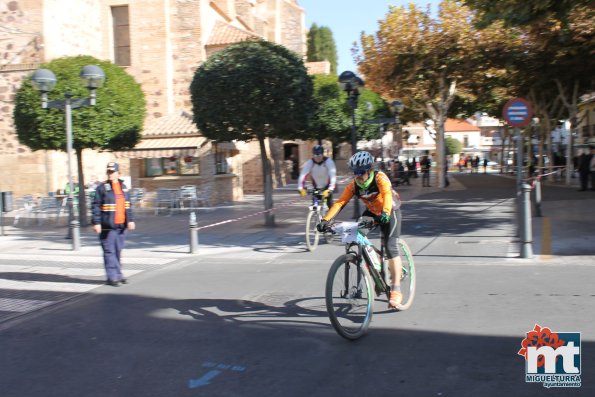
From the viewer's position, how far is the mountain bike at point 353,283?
16.5 ft

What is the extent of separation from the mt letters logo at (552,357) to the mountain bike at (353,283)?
4.43 ft

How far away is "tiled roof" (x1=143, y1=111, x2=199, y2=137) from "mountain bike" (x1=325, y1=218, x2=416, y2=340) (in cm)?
1518

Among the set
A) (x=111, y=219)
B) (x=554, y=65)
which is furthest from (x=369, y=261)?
(x=554, y=65)

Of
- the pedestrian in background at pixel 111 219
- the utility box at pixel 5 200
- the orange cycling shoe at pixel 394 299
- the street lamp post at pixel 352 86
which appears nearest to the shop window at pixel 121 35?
the utility box at pixel 5 200

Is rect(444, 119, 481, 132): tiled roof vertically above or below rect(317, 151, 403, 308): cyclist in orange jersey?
above

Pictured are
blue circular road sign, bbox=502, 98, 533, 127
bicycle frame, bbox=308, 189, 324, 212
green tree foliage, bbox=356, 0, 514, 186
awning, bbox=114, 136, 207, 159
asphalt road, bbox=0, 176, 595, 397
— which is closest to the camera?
asphalt road, bbox=0, 176, 595, 397

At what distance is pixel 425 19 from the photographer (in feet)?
80.5

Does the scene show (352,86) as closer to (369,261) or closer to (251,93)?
(251,93)

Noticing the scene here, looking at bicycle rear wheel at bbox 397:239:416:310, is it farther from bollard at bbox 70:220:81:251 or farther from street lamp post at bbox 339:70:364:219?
street lamp post at bbox 339:70:364:219

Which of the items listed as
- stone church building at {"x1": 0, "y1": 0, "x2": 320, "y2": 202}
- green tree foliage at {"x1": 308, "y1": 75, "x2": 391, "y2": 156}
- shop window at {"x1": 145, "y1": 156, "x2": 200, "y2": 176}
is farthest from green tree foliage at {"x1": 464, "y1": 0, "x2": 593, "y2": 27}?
shop window at {"x1": 145, "y1": 156, "x2": 200, "y2": 176}

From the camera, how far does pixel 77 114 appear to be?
49.2 feet

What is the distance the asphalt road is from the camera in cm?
420

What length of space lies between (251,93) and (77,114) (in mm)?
5156

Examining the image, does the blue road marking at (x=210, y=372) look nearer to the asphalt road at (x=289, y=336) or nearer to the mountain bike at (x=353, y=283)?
the asphalt road at (x=289, y=336)
